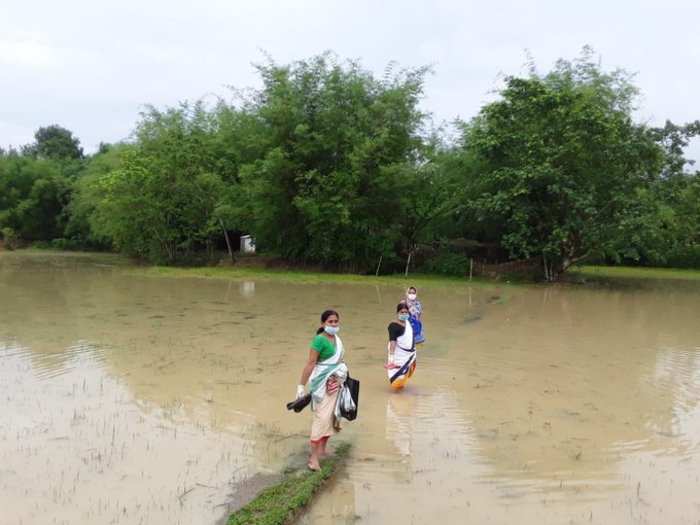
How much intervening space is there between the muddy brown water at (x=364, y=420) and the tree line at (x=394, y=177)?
10.3m

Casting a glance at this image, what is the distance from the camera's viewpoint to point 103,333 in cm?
1095

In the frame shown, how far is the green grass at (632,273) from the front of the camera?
2845cm

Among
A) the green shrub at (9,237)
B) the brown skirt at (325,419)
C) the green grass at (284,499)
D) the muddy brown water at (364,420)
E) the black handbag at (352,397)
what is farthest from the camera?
the green shrub at (9,237)

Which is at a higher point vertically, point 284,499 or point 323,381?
point 323,381

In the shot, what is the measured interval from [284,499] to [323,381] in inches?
44.4

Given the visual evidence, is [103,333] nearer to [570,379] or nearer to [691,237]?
[570,379]

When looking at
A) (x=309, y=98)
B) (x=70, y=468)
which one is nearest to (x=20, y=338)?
(x=70, y=468)

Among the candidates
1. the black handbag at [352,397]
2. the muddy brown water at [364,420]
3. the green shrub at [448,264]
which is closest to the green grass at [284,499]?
the muddy brown water at [364,420]

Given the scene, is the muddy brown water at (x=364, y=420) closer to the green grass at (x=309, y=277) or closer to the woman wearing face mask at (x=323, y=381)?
the woman wearing face mask at (x=323, y=381)

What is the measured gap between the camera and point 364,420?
6.61 m

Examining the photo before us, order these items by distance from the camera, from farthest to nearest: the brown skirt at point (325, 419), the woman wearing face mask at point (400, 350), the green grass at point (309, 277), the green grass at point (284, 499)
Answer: the green grass at point (309, 277) → the woman wearing face mask at point (400, 350) → the brown skirt at point (325, 419) → the green grass at point (284, 499)

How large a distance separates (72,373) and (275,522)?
5.16m

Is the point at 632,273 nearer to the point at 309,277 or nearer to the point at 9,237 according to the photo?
the point at 309,277

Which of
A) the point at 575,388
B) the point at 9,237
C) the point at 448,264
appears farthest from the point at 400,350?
the point at 9,237
